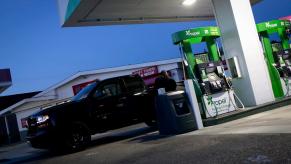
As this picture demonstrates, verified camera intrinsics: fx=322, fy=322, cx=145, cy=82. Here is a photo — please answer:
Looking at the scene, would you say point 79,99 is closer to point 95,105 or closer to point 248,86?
point 95,105

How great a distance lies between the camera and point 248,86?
32.5 ft

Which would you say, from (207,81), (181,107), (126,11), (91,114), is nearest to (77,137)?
(91,114)

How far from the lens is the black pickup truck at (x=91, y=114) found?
8.41m

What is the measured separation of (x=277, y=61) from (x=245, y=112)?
138 inches

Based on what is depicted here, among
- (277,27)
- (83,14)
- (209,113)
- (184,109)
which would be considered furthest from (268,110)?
(83,14)

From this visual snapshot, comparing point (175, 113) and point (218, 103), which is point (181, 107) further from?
point (218, 103)

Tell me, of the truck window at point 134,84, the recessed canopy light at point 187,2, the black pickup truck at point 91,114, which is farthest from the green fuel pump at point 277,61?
the truck window at point 134,84

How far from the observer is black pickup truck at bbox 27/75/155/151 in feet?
27.6

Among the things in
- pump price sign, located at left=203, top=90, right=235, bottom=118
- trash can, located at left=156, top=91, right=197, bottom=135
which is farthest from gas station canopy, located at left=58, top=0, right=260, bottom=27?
pump price sign, located at left=203, top=90, right=235, bottom=118

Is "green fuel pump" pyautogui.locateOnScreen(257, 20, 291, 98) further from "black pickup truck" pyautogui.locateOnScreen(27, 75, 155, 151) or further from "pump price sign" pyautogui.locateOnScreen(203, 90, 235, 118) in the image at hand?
"black pickup truck" pyautogui.locateOnScreen(27, 75, 155, 151)

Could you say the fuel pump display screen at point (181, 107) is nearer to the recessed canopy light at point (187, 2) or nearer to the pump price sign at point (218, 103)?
the pump price sign at point (218, 103)

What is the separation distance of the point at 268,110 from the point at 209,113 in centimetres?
170

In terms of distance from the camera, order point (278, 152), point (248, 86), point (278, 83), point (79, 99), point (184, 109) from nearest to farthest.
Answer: point (278, 152) → point (184, 109) → point (79, 99) → point (248, 86) → point (278, 83)

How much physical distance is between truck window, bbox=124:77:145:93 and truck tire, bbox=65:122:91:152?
197cm
